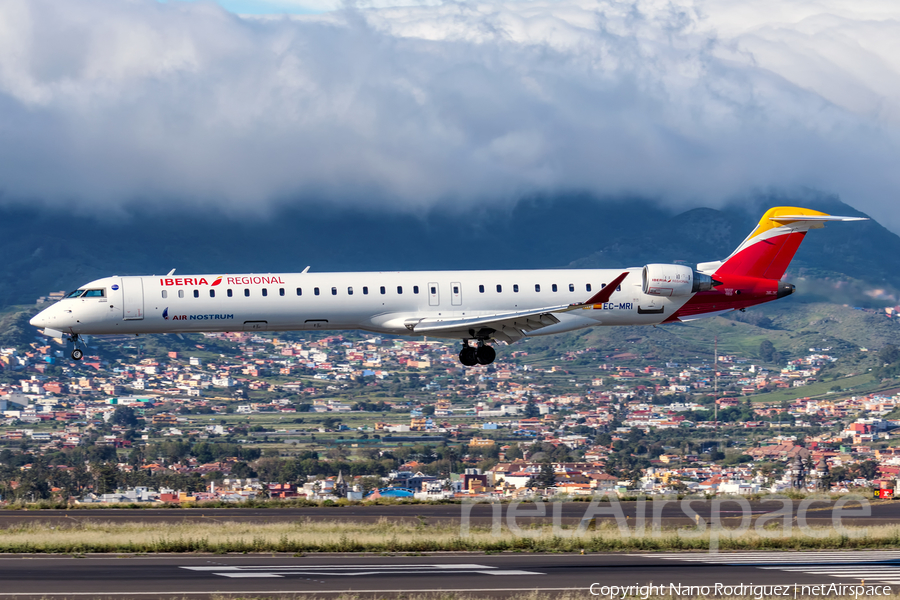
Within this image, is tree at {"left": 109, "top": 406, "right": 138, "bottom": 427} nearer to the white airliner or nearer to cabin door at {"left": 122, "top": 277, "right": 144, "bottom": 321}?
the white airliner

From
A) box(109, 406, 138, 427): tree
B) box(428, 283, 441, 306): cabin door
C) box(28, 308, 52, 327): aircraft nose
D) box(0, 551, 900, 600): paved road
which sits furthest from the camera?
box(109, 406, 138, 427): tree

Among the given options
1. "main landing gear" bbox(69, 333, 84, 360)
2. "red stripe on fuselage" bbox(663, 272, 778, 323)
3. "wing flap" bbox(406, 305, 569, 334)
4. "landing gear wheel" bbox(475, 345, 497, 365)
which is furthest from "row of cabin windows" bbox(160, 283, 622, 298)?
"main landing gear" bbox(69, 333, 84, 360)

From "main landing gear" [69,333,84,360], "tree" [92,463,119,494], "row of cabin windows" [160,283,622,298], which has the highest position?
"row of cabin windows" [160,283,622,298]

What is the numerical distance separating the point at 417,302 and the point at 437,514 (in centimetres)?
1104

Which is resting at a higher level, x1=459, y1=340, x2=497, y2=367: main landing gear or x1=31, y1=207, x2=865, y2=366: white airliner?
x1=31, y1=207, x2=865, y2=366: white airliner

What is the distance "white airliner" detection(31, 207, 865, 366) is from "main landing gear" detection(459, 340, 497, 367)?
0.05m

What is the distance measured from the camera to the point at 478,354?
46281 millimetres

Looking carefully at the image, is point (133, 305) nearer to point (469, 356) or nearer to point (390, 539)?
point (390, 539)

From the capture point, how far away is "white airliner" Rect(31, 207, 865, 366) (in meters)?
43.7

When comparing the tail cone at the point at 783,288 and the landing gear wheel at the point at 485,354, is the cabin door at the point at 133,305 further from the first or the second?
the tail cone at the point at 783,288

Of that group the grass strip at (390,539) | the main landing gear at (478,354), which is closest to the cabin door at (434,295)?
the main landing gear at (478,354)

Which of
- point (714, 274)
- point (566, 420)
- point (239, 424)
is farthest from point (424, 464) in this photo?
point (714, 274)

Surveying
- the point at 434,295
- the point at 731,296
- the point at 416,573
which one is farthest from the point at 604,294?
the point at 416,573

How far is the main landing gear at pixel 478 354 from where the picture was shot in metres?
46.0
